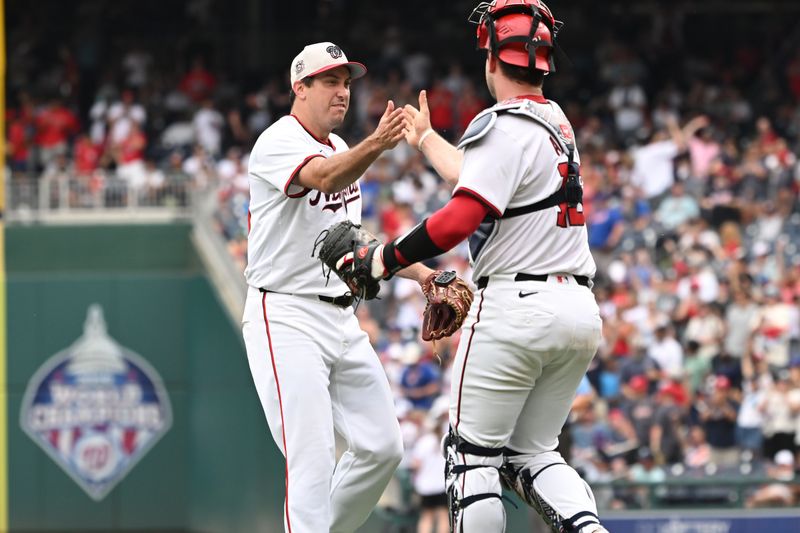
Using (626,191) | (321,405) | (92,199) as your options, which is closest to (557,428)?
(321,405)

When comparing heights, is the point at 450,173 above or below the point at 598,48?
below

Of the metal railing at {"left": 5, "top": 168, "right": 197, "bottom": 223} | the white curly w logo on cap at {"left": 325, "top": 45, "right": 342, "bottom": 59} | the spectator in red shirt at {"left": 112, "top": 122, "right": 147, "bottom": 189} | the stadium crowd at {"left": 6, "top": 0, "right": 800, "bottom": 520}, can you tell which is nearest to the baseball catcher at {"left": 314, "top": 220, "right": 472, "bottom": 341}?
the white curly w logo on cap at {"left": 325, "top": 45, "right": 342, "bottom": 59}

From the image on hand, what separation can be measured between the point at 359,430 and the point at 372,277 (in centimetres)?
103

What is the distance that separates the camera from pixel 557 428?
5473 millimetres

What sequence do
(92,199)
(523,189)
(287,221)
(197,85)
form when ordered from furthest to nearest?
(197,85) < (92,199) < (287,221) < (523,189)

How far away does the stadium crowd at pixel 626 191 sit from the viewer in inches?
469

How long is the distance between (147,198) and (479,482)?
12720 mm

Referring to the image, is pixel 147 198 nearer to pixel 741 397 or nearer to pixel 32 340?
pixel 32 340

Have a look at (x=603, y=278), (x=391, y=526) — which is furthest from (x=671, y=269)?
(x=391, y=526)

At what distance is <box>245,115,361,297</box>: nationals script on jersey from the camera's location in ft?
18.9

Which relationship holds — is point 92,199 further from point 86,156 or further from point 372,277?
point 372,277

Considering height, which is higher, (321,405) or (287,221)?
(287,221)

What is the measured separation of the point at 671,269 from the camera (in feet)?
46.4

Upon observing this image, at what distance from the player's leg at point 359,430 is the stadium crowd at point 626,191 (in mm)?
2199
